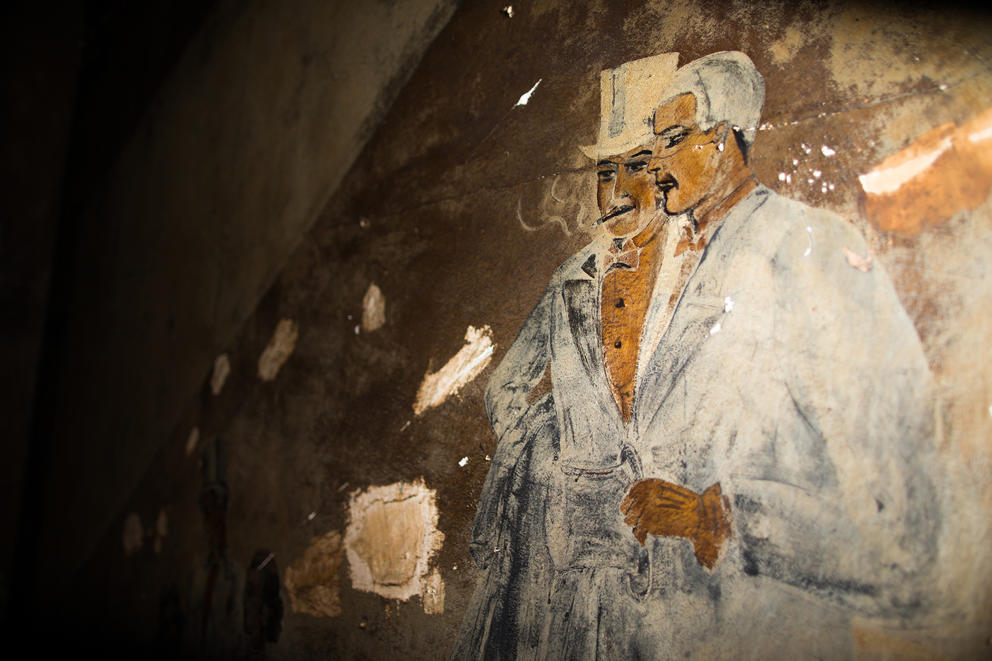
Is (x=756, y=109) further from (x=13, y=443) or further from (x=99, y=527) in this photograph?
(x=13, y=443)

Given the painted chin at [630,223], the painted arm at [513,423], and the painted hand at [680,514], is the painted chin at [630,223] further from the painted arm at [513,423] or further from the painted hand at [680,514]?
the painted hand at [680,514]

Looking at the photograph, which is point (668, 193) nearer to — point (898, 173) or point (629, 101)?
point (629, 101)

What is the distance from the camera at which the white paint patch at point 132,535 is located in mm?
3047

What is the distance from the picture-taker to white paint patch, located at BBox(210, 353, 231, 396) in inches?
111

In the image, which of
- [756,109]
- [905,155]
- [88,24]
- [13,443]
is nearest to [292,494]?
[756,109]

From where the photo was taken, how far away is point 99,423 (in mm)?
3619

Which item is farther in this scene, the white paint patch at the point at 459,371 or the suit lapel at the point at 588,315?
the white paint patch at the point at 459,371

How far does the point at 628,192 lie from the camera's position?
5.63 ft

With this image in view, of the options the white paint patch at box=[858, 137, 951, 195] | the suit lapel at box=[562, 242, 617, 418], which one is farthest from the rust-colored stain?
the suit lapel at box=[562, 242, 617, 418]

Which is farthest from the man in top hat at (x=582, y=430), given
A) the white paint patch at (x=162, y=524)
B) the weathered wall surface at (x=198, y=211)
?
the white paint patch at (x=162, y=524)

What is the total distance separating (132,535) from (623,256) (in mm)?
2640

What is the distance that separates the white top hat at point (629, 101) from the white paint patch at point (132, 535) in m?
2.59

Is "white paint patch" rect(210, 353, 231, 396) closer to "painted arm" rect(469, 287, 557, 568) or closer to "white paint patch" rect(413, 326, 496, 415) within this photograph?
"white paint patch" rect(413, 326, 496, 415)

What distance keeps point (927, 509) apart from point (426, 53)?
1916 millimetres
